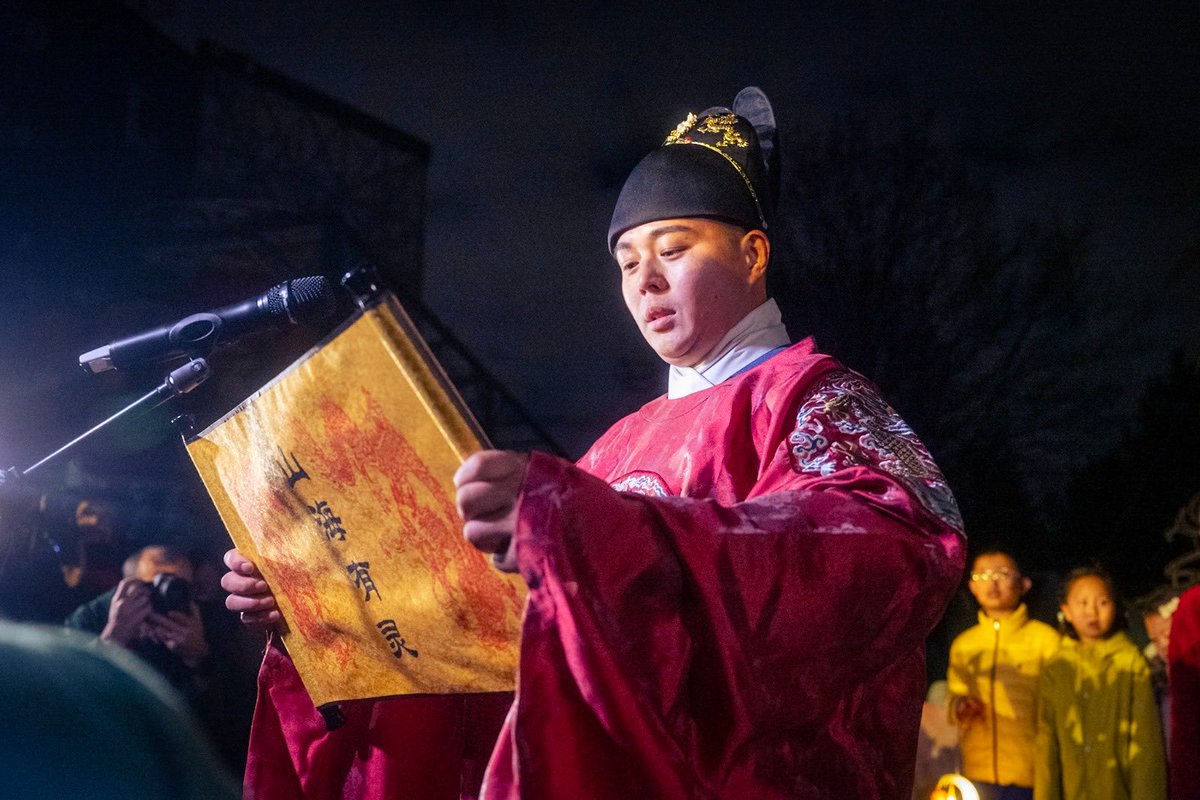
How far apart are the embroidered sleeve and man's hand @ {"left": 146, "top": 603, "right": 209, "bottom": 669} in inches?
122

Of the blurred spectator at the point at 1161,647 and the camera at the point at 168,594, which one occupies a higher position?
the camera at the point at 168,594

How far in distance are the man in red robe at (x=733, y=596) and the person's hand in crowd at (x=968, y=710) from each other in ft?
15.2

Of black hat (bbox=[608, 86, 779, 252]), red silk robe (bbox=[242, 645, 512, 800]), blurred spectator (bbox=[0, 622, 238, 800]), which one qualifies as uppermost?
black hat (bbox=[608, 86, 779, 252])

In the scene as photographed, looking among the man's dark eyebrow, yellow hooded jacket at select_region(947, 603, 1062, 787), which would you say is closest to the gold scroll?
the man's dark eyebrow

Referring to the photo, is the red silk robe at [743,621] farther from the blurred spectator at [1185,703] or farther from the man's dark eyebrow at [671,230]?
the blurred spectator at [1185,703]

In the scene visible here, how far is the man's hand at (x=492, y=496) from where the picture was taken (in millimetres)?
1372

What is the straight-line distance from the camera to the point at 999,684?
6.24 m

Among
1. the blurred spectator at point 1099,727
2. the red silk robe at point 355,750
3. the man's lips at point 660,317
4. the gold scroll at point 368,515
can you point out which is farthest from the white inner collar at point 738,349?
the blurred spectator at point 1099,727

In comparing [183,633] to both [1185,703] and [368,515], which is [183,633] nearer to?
[368,515]

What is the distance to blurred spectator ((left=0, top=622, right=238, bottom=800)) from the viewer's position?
108 centimetres

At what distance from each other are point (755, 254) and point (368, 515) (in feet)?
4.02

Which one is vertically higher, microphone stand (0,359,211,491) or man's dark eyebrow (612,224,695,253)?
man's dark eyebrow (612,224,695,253)

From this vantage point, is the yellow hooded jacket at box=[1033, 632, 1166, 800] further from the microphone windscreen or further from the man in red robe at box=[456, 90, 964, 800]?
the microphone windscreen

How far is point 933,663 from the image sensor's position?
9992mm
